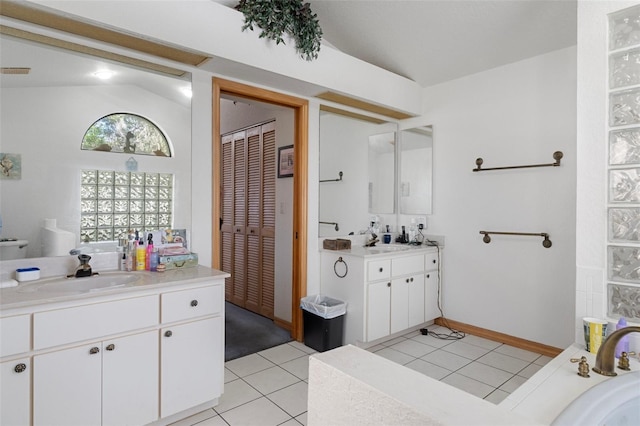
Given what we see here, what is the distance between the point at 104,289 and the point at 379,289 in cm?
207

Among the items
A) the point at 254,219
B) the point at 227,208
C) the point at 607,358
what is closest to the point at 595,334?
the point at 607,358

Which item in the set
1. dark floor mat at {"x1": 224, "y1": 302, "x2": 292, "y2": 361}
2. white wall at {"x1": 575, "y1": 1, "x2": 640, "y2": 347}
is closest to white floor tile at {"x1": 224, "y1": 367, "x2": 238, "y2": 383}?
dark floor mat at {"x1": 224, "y1": 302, "x2": 292, "y2": 361}

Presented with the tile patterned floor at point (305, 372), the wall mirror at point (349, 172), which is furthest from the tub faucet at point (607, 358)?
the wall mirror at point (349, 172)

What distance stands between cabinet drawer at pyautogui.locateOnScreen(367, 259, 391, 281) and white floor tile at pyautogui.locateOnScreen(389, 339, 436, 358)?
651mm

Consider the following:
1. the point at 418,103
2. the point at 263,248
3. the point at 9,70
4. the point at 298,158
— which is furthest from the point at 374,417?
the point at 418,103

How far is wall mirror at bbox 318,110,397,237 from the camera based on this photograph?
3461 mm

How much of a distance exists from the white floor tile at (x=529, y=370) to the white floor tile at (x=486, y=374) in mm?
102

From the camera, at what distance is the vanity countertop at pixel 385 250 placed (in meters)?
3.07

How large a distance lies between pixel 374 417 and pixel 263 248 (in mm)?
3212

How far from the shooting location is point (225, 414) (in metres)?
2.10

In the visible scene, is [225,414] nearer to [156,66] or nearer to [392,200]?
[156,66]

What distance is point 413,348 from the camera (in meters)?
3.13

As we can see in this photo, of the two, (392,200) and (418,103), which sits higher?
(418,103)

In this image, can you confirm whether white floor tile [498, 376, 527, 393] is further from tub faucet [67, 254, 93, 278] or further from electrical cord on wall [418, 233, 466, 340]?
tub faucet [67, 254, 93, 278]
